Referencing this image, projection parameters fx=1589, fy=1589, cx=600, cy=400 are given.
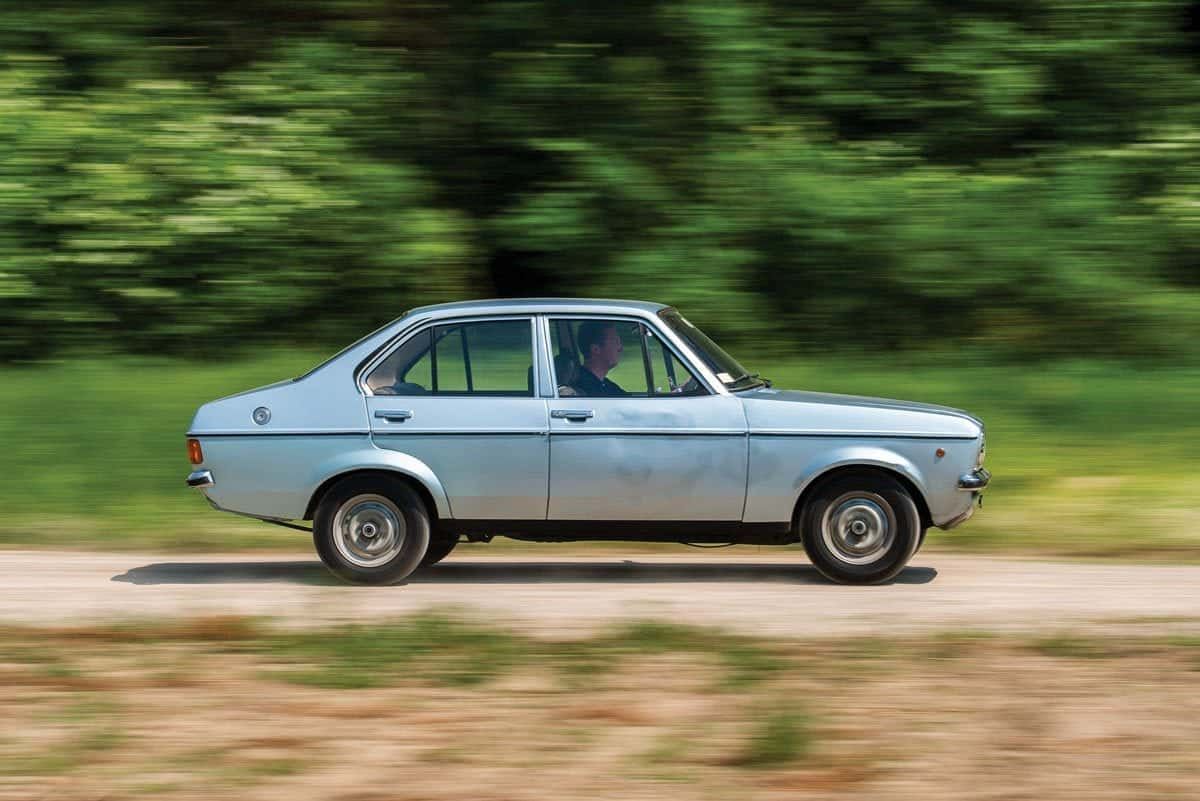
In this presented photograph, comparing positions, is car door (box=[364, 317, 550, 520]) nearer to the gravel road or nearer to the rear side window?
the rear side window

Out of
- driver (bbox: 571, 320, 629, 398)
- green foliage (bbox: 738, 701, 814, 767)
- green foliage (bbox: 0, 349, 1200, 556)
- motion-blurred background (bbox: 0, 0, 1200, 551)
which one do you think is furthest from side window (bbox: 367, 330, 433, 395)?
motion-blurred background (bbox: 0, 0, 1200, 551)

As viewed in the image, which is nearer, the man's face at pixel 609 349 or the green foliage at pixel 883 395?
the man's face at pixel 609 349

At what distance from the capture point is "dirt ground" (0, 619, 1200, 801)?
539cm

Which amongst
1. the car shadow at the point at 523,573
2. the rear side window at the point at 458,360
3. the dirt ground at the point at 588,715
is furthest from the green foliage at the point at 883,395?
the dirt ground at the point at 588,715

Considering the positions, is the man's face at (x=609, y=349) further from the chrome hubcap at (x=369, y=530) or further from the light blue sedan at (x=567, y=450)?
the chrome hubcap at (x=369, y=530)

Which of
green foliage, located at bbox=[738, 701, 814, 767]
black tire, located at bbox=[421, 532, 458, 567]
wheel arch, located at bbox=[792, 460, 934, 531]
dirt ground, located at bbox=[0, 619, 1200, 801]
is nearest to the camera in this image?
dirt ground, located at bbox=[0, 619, 1200, 801]

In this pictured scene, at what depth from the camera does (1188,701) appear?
6352 millimetres

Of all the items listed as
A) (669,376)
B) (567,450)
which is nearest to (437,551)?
(567,450)

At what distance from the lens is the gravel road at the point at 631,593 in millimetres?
8008

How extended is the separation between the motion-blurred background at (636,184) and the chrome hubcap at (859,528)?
206 inches

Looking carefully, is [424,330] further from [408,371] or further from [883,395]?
[883,395]

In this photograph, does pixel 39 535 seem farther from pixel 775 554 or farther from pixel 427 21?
pixel 427 21

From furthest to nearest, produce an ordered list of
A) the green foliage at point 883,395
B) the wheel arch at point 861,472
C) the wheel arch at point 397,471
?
the green foliage at point 883,395
the wheel arch at point 397,471
the wheel arch at point 861,472

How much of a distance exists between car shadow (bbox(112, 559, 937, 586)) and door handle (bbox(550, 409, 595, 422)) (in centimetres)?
112
